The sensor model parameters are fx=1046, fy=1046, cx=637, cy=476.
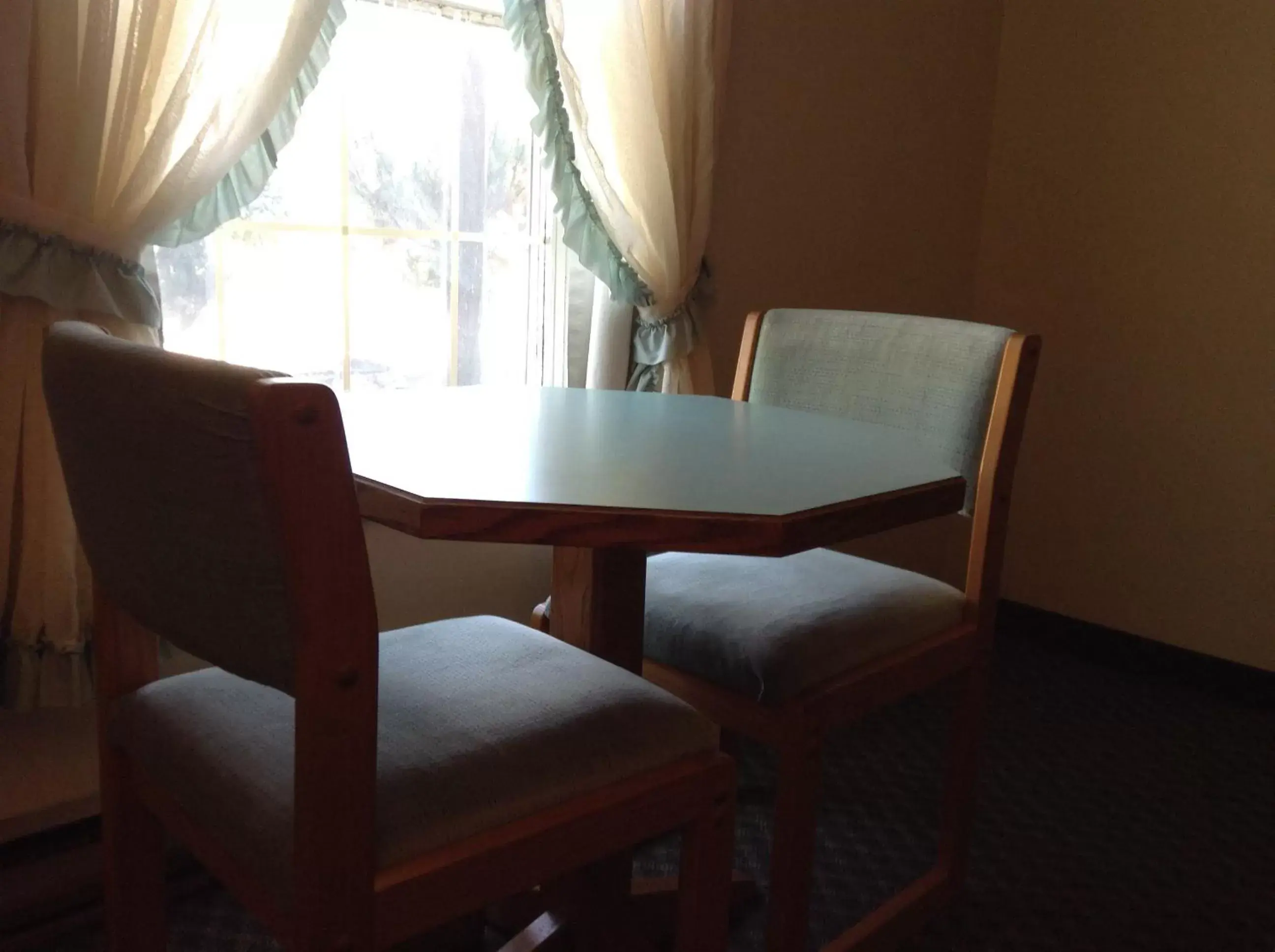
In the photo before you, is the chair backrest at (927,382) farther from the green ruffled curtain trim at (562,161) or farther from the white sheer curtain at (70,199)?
the white sheer curtain at (70,199)

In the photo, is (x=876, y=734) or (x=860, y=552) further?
(x=860, y=552)

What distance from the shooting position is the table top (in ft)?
2.81

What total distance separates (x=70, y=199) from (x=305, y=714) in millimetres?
899

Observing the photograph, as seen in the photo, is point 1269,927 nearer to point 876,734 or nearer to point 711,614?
point 876,734

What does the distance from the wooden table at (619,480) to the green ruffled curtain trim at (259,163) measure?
0.34m

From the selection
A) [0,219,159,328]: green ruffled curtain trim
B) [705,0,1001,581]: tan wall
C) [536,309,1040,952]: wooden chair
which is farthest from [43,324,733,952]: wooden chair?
[705,0,1001,581]: tan wall

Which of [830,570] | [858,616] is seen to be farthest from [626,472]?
[830,570]

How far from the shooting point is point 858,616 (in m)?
1.39

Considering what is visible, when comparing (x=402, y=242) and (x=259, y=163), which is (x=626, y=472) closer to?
(x=259, y=163)

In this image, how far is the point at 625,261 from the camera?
74.7 inches

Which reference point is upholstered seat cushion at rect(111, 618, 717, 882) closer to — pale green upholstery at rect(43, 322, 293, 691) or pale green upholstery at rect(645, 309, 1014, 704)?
pale green upholstery at rect(43, 322, 293, 691)

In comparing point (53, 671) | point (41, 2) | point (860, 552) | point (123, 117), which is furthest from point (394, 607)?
point (860, 552)

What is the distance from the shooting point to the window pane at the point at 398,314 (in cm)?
183

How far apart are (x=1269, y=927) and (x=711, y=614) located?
104 cm
